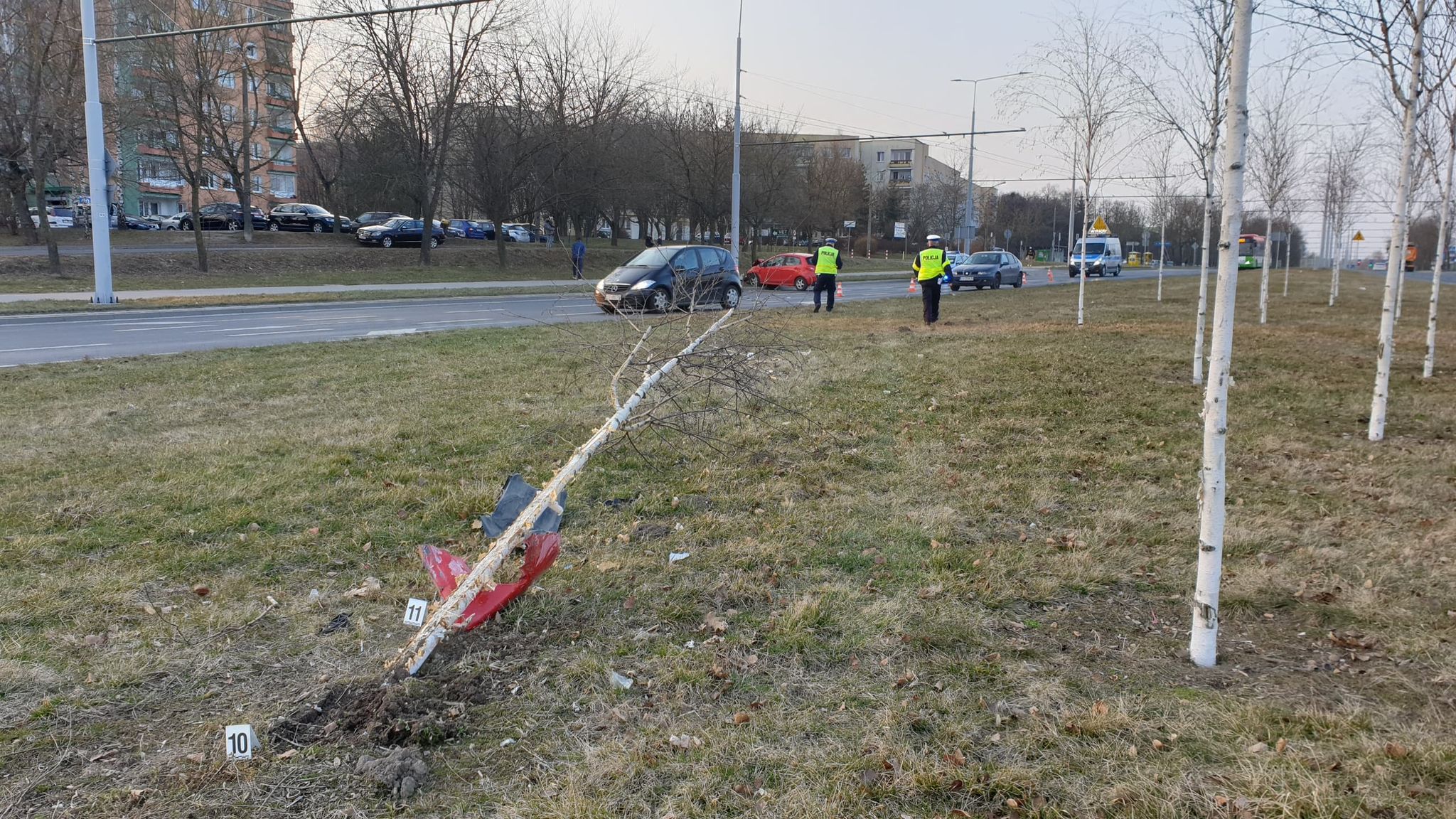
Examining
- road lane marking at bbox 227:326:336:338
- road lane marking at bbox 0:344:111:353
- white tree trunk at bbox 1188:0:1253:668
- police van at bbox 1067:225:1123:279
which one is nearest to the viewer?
white tree trunk at bbox 1188:0:1253:668

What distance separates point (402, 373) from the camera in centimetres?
1075

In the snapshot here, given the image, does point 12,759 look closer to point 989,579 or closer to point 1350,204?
point 989,579

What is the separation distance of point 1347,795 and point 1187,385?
8650 millimetres

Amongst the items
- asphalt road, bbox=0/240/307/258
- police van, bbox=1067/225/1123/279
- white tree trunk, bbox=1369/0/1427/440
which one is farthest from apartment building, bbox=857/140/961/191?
white tree trunk, bbox=1369/0/1427/440

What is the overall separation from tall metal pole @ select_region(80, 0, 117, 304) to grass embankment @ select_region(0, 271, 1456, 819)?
525 inches

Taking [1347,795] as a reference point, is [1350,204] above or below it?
above

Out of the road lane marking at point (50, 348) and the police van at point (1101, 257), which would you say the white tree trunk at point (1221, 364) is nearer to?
the road lane marking at point (50, 348)

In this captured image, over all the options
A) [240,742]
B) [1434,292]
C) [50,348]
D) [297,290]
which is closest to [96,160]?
[297,290]

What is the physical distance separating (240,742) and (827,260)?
713 inches

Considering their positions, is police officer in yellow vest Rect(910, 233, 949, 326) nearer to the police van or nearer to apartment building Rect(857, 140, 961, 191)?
the police van

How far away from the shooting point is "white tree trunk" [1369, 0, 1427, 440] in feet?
24.0

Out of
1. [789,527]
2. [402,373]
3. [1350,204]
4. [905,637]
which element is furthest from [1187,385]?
[1350,204]

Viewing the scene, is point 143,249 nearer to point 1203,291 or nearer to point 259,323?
A: point 259,323

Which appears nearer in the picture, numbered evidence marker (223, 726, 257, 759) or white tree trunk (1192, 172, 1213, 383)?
numbered evidence marker (223, 726, 257, 759)
